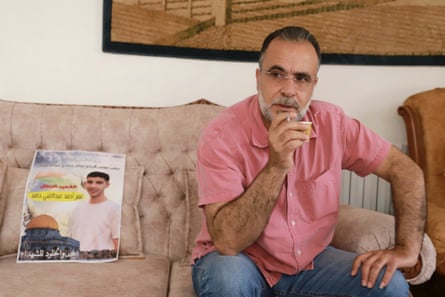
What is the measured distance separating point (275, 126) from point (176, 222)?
836 mm

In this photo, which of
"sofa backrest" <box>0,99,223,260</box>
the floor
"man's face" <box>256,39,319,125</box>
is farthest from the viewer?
"sofa backrest" <box>0,99,223,260</box>

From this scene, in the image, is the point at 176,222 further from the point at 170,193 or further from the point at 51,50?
the point at 51,50

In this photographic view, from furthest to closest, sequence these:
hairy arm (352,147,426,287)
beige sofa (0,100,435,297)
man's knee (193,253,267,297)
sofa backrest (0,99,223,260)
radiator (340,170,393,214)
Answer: radiator (340,170,393,214) < sofa backrest (0,99,223,260) < beige sofa (0,100,435,297) < hairy arm (352,147,426,287) < man's knee (193,253,267,297)

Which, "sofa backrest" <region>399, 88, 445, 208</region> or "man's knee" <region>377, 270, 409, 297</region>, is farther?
"sofa backrest" <region>399, 88, 445, 208</region>

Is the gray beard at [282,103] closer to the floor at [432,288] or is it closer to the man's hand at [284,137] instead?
the man's hand at [284,137]

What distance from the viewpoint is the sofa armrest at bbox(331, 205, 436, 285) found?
1.62m

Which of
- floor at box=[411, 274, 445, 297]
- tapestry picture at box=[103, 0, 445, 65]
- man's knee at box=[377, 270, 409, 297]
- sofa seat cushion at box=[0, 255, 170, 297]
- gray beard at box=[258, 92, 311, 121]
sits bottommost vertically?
floor at box=[411, 274, 445, 297]

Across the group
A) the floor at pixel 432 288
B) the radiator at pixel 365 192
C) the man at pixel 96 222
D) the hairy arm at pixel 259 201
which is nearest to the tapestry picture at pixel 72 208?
the man at pixel 96 222

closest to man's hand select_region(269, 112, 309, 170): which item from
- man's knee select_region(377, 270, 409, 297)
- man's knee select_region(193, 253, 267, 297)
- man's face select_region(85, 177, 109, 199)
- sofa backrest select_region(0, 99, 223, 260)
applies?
man's knee select_region(193, 253, 267, 297)

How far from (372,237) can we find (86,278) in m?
0.95

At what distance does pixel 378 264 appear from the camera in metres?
1.43

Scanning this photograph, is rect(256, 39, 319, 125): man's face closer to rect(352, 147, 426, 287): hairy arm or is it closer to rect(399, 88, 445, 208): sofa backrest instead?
rect(352, 147, 426, 287): hairy arm

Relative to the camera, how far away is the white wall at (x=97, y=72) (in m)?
2.41

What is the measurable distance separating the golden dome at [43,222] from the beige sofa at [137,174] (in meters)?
0.08
